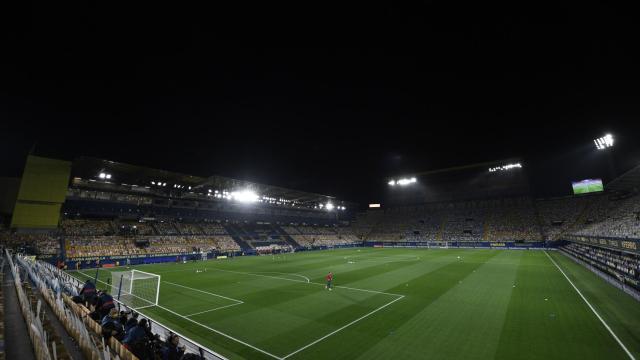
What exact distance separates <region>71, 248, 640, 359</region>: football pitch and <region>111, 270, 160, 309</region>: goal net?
2.57ft

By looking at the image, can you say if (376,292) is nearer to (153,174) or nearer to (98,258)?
(98,258)

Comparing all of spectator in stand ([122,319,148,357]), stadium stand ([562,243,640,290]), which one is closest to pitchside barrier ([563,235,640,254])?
stadium stand ([562,243,640,290])

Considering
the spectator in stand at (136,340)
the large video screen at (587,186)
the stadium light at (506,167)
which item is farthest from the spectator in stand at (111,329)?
the stadium light at (506,167)

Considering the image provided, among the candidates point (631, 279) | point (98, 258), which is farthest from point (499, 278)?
point (98, 258)

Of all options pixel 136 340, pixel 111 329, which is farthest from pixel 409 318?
pixel 111 329

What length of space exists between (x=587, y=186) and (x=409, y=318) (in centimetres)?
6256

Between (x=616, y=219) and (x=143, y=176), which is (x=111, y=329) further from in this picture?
(x=616, y=219)

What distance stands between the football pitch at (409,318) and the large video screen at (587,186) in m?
44.0

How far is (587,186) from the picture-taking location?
176 feet

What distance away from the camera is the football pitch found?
9.42m

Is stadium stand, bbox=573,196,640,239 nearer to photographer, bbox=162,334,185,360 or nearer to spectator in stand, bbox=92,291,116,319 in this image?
photographer, bbox=162,334,185,360

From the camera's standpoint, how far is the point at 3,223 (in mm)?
33156

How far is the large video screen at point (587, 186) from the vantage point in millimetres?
52531

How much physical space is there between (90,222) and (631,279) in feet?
189
